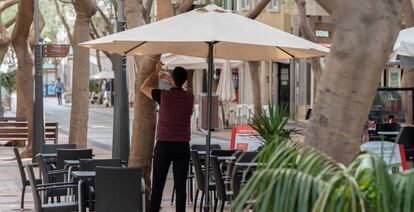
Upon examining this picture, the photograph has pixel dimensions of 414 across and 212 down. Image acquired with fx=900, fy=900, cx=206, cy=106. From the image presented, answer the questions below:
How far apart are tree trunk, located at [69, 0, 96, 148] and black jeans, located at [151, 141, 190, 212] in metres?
7.58

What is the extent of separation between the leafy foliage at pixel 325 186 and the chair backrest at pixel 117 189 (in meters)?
4.19

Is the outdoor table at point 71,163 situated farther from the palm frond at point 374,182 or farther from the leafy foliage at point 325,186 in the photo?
the palm frond at point 374,182

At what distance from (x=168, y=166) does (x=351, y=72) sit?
4774 millimetres

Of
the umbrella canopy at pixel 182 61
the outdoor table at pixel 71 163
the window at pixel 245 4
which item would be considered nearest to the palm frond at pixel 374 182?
the outdoor table at pixel 71 163

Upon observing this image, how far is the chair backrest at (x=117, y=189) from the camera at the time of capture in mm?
8422

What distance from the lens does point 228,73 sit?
2975 centimetres

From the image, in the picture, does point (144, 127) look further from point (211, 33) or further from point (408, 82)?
point (408, 82)

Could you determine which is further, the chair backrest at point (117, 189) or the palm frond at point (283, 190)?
the chair backrest at point (117, 189)

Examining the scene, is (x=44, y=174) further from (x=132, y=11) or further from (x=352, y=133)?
(x=352, y=133)

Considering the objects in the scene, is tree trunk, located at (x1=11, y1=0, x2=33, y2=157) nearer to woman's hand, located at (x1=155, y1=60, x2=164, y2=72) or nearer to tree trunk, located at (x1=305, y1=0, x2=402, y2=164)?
woman's hand, located at (x1=155, y1=60, x2=164, y2=72)

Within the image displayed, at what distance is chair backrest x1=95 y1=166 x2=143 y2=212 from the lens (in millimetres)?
8422

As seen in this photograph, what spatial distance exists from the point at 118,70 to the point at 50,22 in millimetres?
49931

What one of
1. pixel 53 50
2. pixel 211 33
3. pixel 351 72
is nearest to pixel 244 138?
pixel 211 33

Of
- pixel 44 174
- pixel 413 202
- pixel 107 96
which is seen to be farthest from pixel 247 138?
pixel 107 96
